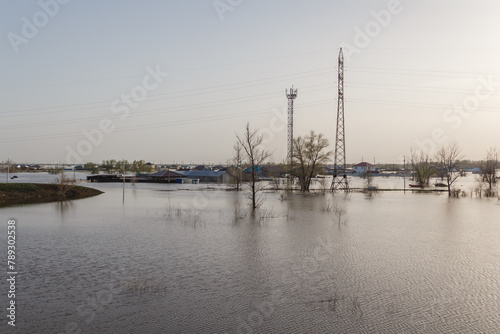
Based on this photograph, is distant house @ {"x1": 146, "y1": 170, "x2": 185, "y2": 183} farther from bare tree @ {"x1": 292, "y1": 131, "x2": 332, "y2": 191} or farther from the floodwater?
the floodwater

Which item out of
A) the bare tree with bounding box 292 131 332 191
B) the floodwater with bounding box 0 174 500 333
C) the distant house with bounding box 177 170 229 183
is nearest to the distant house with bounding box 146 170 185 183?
the distant house with bounding box 177 170 229 183

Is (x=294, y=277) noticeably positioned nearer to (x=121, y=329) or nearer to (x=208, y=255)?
(x=208, y=255)

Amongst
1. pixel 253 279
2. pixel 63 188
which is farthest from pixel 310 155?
pixel 253 279

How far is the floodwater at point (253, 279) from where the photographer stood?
8.17m

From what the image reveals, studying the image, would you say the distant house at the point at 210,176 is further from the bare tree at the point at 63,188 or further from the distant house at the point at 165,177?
the bare tree at the point at 63,188

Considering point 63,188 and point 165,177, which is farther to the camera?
point 165,177

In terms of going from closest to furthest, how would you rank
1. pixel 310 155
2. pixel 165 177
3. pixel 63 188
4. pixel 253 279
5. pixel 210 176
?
pixel 253 279 < pixel 63 188 < pixel 310 155 < pixel 165 177 < pixel 210 176

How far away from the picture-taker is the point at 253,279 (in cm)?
1110

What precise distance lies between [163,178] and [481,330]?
270 feet

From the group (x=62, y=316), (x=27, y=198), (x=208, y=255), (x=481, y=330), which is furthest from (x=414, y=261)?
(x=27, y=198)

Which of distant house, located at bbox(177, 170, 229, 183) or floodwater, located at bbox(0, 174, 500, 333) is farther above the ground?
distant house, located at bbox(177, 170, 229, 183)

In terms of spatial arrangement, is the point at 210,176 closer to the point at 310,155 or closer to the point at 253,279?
the point at 310,155

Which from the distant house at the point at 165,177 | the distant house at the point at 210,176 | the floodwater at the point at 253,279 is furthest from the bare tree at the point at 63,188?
the distant house at the point at 210,176

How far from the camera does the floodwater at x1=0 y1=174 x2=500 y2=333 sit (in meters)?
8.17
